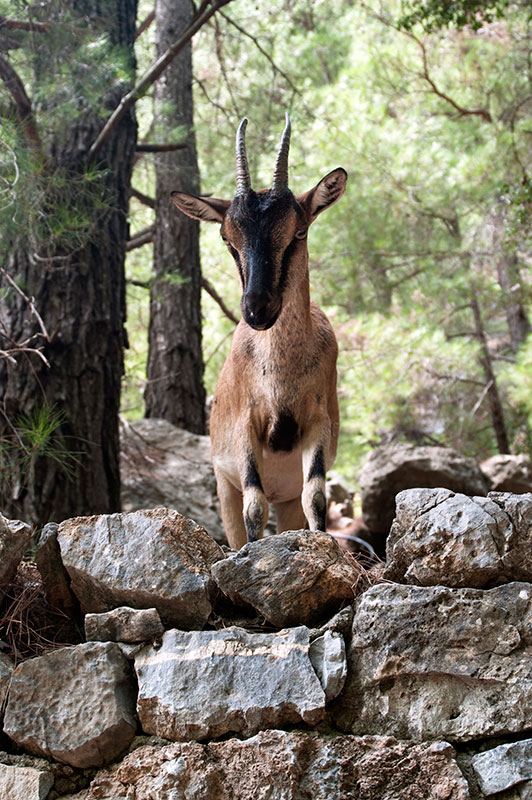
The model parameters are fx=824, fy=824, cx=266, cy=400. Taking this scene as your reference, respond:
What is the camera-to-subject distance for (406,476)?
924 cm

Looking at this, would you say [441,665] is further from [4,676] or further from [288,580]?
[4,676]

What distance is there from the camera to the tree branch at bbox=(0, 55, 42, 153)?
5.69 m

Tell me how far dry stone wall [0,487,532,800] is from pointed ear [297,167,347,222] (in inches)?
63.8

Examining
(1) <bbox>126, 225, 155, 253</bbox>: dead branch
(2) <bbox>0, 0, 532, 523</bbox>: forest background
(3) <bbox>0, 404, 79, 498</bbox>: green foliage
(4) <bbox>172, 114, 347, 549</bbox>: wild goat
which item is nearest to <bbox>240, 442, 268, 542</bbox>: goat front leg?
(4) <bbox>172, 114, 347, 549</bbox>: wild goat

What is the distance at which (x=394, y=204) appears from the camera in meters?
12.4

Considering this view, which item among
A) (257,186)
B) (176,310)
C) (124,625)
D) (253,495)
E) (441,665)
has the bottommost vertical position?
(441,665)

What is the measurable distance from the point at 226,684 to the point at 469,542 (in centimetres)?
103

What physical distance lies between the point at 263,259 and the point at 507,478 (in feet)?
24.6

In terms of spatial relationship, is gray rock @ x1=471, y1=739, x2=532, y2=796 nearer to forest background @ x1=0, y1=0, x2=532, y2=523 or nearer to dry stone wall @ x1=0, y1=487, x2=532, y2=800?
dry stone wall @ x1=0, y1=487, x2=532, y2=800

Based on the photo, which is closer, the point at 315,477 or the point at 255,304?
the point at 255,304

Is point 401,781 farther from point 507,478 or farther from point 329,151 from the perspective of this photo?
point 329,151

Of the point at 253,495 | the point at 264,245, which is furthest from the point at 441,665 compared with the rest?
the point at 264,245

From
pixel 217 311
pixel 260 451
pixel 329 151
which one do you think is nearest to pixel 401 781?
pixel 260 451

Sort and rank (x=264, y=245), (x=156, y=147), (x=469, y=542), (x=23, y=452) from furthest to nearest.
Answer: (x=156, y=147)
(x=23, y=452)
(x=264, y=245)
(x=469, y=542)
